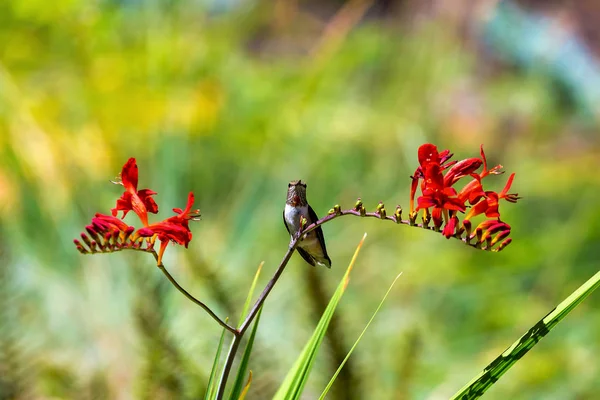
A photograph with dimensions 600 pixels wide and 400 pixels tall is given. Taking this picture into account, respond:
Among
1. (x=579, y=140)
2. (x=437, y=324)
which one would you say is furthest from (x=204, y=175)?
(x=579, y=140)

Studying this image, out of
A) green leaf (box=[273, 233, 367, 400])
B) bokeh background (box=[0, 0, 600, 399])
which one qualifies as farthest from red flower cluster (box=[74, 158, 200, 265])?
bokeh background (box=[0, 0, 600, 399])

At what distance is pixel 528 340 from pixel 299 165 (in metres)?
1.68

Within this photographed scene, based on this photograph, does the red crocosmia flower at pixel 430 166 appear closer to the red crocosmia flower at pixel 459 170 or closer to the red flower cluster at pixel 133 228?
the red crocosmia flower at pixel 459 170

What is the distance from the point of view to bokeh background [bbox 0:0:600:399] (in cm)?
163

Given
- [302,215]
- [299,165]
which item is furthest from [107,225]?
[299,165]

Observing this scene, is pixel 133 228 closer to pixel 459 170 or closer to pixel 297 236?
pixel 297 236

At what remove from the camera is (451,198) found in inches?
16.3

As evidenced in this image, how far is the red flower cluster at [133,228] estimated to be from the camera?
1.34 feet

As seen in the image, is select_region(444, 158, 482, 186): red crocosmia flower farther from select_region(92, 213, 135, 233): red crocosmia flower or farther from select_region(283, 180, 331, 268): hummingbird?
select_region(92, 213, 135, 233): red crocosmia flower

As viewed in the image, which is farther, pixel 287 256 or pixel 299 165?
pixel 299 165

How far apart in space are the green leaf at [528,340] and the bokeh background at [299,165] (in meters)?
0.70

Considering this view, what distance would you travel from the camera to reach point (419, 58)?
2.65m

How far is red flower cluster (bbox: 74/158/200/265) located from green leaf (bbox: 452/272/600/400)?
0.67ft

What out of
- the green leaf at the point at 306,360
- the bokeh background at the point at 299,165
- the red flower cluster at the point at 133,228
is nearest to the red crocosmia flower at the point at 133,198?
the red flower cluster at the point at 133,228
